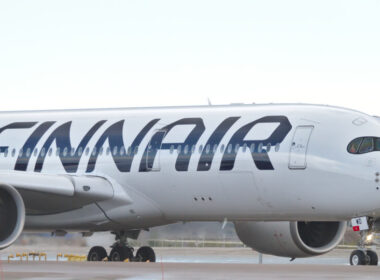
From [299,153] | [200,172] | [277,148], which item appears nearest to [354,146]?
[299,153]

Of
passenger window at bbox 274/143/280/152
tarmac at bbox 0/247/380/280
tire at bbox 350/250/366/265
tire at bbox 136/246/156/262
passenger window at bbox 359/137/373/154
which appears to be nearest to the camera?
tarmac at bbox 0/247/380/280

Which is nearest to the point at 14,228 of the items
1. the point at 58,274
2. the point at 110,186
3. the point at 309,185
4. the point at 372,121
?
the point at 58,274

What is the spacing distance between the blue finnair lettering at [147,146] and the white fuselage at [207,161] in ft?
0.07

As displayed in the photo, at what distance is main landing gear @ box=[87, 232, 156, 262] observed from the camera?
2419 cm

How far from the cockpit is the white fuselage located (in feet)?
0.38

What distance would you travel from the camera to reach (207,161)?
21.4m

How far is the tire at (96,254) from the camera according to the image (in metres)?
24.6

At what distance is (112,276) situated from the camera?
603 inches

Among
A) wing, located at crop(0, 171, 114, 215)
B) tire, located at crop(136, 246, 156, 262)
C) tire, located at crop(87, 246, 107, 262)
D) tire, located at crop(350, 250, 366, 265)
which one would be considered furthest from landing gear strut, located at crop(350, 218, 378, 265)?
tire, located at crop(87, 246, 107, 262)

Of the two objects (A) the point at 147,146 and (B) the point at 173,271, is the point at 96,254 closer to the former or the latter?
(A) the point at 147,146

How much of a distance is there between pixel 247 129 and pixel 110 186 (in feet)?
10.8

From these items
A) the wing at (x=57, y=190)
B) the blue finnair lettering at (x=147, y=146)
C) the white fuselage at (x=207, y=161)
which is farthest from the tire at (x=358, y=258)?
the wing at (x=57, y=190)

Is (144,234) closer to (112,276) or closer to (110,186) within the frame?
(110,186)

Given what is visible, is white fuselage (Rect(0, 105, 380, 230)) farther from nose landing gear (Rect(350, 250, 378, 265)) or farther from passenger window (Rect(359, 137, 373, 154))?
nose landing gear (Rect(350, 250, 378, 265))
